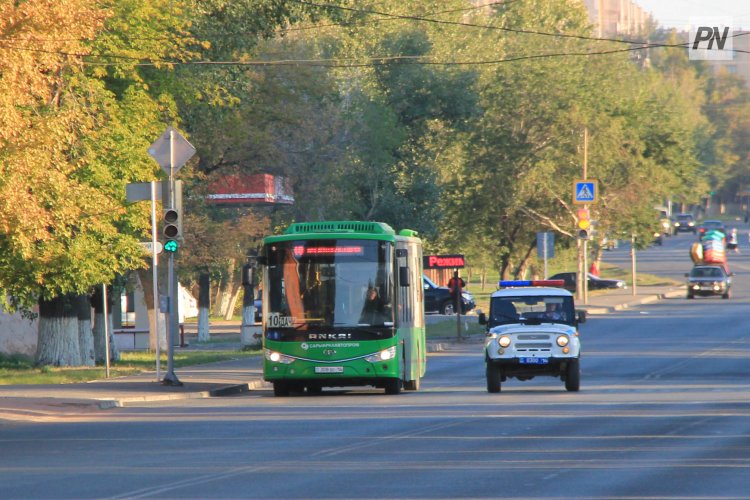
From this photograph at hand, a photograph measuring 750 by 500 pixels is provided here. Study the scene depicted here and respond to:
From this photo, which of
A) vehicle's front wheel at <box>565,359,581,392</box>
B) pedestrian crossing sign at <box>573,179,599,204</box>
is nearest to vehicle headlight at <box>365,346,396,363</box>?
vehicle's front wheel at <box>565,359,581,392</box>

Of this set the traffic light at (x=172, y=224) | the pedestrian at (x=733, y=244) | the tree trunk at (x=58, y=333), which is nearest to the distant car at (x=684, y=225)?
the pedestrian at (x=733, y=244)

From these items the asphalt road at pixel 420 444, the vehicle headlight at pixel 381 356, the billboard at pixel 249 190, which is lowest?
the asphalt road at pixel 420 444

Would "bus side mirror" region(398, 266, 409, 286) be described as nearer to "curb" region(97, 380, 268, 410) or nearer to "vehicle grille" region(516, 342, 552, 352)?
"vehicle grille" region(516, 342, 552, 352)

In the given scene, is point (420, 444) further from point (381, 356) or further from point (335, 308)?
point (335, 308)

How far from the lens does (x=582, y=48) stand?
83312 millimetres

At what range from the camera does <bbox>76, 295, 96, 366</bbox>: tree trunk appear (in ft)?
116

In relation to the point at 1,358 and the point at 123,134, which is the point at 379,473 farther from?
the point at 1,358

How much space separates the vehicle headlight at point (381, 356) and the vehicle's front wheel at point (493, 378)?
69.2 inches

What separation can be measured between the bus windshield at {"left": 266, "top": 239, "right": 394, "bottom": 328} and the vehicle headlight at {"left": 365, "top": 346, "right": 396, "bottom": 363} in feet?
1.54

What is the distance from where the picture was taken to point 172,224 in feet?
91.1

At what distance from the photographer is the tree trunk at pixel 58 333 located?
34.0m

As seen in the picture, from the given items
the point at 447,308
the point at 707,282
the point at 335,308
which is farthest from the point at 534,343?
the point at 707,282

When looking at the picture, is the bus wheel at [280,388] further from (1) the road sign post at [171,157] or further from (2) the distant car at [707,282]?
(2) the distant car at [707,282]

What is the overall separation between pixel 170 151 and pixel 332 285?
421 cm
